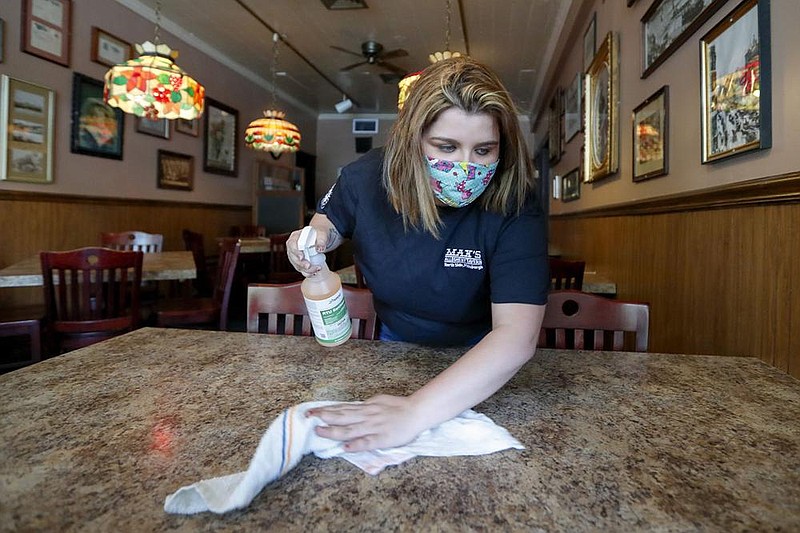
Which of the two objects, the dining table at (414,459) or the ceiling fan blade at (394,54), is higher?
the ceiling fan blade at (394,54)

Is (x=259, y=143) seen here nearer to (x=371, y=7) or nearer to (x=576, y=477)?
(x=371, y=7)

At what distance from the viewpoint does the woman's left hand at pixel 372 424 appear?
60 centimetres

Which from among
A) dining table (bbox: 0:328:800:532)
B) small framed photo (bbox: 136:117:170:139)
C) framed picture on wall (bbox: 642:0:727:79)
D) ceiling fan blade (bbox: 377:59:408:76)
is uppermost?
ceiling fan blade (bbox: 377:59:408:76)

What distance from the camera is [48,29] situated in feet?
12.3

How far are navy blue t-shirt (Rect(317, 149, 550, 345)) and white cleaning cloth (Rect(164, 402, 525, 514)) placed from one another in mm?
307

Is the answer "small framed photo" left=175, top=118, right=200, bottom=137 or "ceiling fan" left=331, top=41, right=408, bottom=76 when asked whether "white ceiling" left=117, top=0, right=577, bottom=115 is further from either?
"small framed photo" left=175, top=118, right=200, bottom=137

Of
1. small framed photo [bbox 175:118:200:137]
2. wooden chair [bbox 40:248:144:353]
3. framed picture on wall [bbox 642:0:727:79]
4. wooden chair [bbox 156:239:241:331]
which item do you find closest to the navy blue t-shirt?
framed picture on wall [bbox 642:0:727:79]

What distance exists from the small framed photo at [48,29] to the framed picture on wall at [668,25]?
410 cm

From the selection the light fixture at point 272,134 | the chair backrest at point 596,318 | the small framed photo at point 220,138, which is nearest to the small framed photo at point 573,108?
the light fixture at point 272,134

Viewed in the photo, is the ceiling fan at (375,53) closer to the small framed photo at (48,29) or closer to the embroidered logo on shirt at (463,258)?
the small framed photo at (48,29)

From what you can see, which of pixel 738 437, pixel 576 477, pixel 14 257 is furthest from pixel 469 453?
pixel 14 257

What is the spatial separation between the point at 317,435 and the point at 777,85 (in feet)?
4.91

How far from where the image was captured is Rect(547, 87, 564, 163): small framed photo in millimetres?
5352

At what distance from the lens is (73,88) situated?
158 inches
